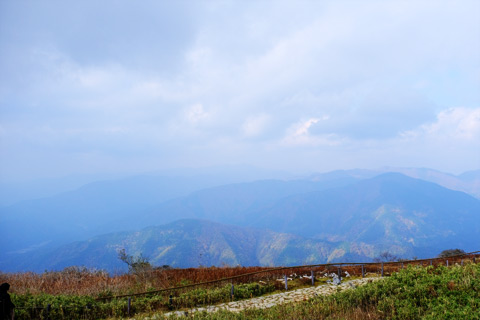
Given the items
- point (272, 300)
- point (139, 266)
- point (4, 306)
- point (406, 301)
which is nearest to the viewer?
point (406, 301)

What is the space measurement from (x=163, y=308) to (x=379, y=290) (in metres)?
10.6

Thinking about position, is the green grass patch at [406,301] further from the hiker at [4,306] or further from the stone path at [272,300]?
the hiker at [4,306]

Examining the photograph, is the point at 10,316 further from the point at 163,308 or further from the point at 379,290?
the point at 379,290

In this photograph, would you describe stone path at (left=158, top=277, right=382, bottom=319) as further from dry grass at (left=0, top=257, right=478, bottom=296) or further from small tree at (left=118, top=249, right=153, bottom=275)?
small tree at (left=118, top=249, right=153, bottom=275)

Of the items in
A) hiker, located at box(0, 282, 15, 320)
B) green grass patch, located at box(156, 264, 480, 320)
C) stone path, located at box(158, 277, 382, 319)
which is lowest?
stone path, located at box(158, 277, 382, 319)

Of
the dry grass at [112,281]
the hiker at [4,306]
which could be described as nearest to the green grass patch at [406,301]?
the hiker at [4,306]

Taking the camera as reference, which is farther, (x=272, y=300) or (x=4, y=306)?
(x=272, y=300)

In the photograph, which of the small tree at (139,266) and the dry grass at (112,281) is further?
the small tree at (139,266)

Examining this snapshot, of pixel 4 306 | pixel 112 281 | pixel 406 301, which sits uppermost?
pixel 4 306

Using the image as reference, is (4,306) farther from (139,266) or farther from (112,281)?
(139,266)

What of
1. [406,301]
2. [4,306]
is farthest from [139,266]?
[406,301]

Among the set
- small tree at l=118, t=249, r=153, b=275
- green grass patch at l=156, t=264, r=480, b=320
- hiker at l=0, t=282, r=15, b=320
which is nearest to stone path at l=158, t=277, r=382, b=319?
green grass patch at l=156, t=264, r=480, b=320

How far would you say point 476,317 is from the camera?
23.5ft

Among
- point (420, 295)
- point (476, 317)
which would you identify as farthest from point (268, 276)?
point (476, 317)
